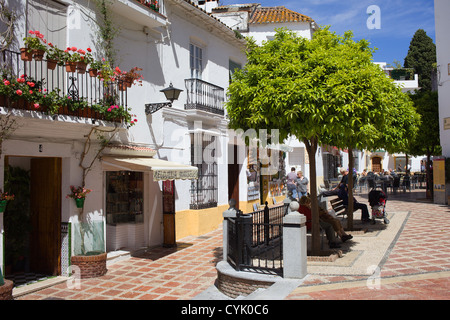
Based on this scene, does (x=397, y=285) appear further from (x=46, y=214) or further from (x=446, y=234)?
(x=46, y=214)

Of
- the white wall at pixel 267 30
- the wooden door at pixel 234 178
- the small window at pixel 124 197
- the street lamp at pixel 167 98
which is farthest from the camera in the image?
the white wall at pixel 267 30

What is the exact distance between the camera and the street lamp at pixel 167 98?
9953mm

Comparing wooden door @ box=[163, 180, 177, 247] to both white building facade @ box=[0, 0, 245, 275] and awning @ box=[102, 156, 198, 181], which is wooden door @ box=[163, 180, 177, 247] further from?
awning @ box=[102, 156, 198, 181]

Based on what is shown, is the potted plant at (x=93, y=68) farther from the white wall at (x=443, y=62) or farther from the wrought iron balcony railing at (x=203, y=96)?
the white wall at (x=443, y=62)

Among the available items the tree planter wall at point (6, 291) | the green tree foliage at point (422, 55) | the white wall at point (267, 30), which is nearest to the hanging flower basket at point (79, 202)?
the tree planter wall at point (6, 291)

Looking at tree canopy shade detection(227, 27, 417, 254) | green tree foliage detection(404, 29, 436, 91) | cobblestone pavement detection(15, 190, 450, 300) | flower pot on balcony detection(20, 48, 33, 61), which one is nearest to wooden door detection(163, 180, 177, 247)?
cobblestone pavement detection(15, 190, 450, 300)

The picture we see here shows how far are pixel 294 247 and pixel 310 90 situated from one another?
259 centimetres

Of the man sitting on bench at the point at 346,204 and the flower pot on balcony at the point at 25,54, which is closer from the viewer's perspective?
the flower pot on balcony at the point at 25,54

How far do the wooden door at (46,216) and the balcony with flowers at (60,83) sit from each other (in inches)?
59.9

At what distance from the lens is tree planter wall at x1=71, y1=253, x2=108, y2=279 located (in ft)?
26.0

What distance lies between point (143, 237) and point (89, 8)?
590 cm

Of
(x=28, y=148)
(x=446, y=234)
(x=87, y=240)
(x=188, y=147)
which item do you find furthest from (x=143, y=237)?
(x=446, y=234)

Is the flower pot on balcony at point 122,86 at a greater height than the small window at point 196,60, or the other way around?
the small window at point 196,60

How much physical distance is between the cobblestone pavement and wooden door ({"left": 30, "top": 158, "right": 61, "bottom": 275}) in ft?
3.30
